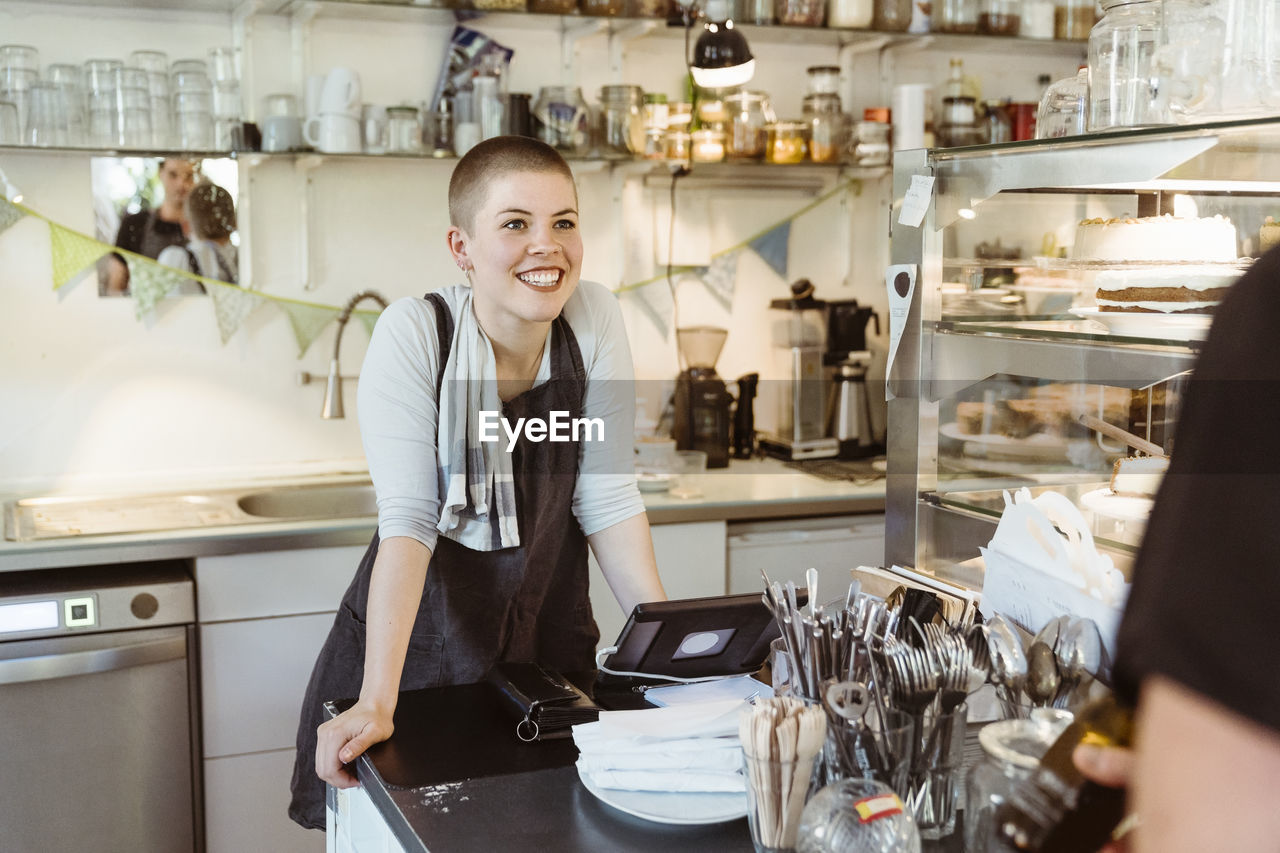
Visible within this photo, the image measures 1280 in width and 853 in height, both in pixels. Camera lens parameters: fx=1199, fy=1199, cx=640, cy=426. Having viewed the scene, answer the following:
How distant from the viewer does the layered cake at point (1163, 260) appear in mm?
1392

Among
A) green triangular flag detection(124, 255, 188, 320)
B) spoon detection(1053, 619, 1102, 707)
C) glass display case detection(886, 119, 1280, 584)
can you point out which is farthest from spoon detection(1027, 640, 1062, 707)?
green triangular flag detection(124, 255, 188, 320)

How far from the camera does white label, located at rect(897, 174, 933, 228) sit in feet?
5.16

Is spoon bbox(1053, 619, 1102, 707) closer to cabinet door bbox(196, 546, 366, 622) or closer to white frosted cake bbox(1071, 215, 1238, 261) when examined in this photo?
white frosted cake bbox(1071, 215, 1238, 261)

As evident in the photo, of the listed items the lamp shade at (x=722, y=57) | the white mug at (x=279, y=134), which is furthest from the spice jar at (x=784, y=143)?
the white mug at (x=279, y=134)

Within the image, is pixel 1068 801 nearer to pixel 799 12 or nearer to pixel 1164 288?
pixel 1164 288

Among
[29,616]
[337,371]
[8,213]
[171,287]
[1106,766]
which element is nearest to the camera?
[1106,766]

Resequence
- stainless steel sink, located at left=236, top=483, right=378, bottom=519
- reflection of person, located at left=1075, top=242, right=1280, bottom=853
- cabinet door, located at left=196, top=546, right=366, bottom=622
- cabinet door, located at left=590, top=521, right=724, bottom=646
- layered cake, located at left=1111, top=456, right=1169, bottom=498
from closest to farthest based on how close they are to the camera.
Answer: reflection of person, located at left=1075, top=242, right=1280, bottom=853 < layered cake, located at left=1111, top=456, right=1169, bottom=498 < cabinet door, located at left=196, top=546, right=366, bottom=622 < cabinet door, located at left=590, top=521, right=724, bottom=646 < stainless steel sink, located at left=236, top=483, right=378, bottom=519

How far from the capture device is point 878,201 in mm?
3723

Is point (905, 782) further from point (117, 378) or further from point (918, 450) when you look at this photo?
point (117, 378)

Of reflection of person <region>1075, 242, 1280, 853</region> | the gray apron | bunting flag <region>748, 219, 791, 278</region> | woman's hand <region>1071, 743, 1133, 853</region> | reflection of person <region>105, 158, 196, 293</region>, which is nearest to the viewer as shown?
reflection of person <region>1075, 242, 1280, 853</region>

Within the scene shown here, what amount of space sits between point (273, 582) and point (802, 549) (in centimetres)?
131

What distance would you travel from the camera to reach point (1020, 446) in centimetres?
282

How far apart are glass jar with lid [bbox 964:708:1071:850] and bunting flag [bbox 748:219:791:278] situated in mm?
2684

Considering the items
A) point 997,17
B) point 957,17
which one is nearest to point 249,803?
point 957,17
